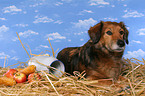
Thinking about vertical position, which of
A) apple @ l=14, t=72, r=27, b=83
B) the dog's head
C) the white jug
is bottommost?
apple @ l=14, t=72, r=27, b=83

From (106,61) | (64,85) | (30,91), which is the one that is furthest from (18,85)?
(106,61)

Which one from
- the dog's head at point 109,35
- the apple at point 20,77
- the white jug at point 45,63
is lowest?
the apple at point 20,77

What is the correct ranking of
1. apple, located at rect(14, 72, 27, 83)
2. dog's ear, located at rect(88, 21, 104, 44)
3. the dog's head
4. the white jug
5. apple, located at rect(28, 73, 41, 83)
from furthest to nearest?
the white jug, apple, located at rect(14, 72, 27, 83), apple, located at rect(28, 73, 41, 83), dog's ear, located at rect(88, 21, 104, 44), the dog's head

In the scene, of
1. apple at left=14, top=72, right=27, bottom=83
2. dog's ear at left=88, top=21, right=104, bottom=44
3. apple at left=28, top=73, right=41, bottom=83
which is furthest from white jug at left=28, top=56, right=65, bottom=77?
dog's ear at left=88, top=21, right=104, bottom=44

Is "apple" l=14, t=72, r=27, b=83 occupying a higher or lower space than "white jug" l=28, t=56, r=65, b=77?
lower

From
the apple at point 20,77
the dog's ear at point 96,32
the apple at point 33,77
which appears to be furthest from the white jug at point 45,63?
the dog's ear at point 96,32

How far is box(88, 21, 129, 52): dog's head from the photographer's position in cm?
355

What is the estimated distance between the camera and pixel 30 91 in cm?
336

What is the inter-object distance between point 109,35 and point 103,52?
37 cm

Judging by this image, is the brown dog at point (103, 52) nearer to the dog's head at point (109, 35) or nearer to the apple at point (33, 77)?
the dog's head at point (109, 35)

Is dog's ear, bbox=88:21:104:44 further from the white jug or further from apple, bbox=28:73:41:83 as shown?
apple, bbox=28:73:41:83

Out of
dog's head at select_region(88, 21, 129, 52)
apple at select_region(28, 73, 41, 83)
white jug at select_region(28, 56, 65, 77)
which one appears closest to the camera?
dog's head at select_region(88, 21, 129, 52)

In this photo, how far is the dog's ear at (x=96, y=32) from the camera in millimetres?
3695

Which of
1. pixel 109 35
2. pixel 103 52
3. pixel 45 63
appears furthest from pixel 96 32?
pixel 45 63
